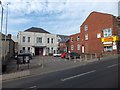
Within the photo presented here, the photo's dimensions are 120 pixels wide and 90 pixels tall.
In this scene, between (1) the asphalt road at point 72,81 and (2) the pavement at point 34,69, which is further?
(2) the pavement at point 34,69

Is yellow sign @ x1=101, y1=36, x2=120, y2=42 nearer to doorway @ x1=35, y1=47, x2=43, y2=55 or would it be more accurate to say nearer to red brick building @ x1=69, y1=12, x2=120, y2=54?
red brick building @ x1=69, y1=12, x2=120, y2=54

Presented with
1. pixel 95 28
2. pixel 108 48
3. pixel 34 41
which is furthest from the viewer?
pixel 34 41

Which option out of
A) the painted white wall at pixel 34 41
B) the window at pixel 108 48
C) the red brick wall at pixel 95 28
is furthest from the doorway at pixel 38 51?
the window at pixel 108 48

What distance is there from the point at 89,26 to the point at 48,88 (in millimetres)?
38064

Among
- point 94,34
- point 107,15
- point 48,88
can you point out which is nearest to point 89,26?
point 94,34

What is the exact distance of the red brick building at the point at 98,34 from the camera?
3709 cm

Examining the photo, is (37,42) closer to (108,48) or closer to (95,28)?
(95,28)

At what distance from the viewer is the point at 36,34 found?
56.5m

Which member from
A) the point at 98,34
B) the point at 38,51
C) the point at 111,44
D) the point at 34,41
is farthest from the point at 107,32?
the point at 38,51

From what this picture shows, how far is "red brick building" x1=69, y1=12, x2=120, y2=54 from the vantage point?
37094 mm

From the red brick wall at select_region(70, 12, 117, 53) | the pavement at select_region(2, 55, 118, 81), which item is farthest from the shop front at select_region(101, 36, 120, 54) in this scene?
the pavement at select_region(2, 55, 118, 81)

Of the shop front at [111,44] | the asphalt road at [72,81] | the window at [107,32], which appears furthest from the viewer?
the window at [107,32]

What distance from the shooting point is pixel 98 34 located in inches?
1644

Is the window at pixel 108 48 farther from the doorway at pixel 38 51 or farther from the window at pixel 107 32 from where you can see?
the doorway at pixel 38 51
